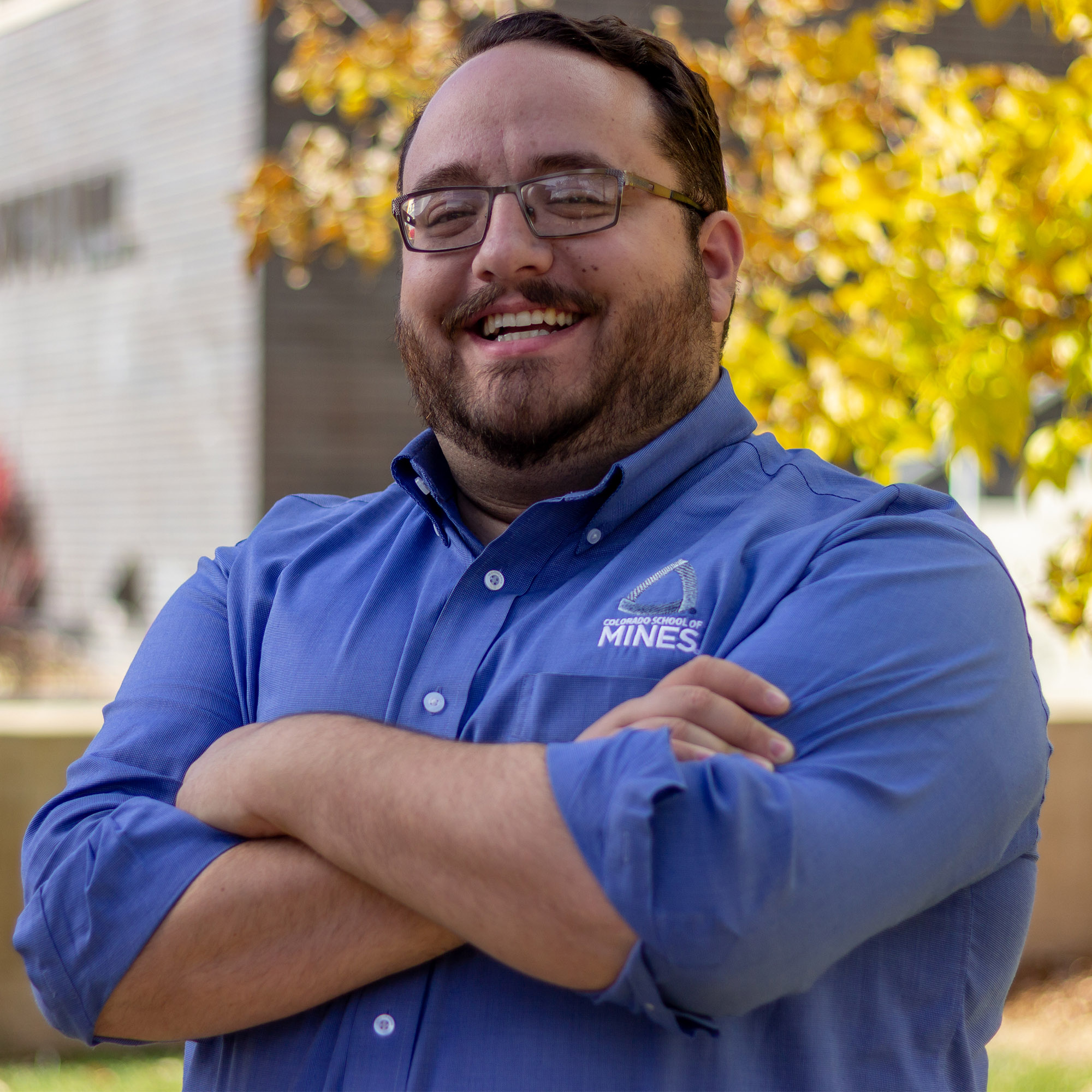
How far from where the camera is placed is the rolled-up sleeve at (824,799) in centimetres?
148

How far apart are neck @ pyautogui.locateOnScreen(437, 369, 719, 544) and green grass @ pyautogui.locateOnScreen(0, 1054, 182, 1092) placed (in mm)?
3325

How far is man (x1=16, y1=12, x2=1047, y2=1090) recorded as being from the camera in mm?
1533

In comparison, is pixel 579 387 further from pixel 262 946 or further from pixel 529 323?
pixel 262 946

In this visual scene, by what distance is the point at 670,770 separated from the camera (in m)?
1.51

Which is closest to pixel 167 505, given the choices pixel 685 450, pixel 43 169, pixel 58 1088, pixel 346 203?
pixel 43 169

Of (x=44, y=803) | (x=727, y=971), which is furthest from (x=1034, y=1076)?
(x=727, y=971)

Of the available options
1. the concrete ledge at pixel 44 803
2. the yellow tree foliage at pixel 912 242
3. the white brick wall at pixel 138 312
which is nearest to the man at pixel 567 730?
the yellow tree foliage at pixel 912 242

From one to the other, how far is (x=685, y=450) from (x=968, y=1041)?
0.94 meters

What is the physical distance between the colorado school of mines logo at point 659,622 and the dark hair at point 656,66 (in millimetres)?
724

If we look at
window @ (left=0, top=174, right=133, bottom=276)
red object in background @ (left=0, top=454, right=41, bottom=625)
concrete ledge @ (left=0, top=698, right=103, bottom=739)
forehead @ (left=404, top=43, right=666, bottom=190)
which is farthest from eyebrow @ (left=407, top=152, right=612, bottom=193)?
red object in background @ (left=0, top=454, right=41, bottom=625)

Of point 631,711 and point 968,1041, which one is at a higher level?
point 631,711

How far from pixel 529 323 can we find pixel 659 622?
57 centimetres

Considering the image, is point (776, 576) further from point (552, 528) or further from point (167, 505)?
point (167, 505)

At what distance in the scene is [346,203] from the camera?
17.8ft
